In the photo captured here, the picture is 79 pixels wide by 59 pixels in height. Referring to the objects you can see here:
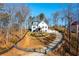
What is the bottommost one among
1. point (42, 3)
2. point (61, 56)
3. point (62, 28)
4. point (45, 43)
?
point (61, 56)

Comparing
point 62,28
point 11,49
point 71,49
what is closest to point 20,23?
point 11,49

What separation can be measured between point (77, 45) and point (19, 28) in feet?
1.69

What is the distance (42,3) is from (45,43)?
34 centimetres

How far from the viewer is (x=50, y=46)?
167 centimetres

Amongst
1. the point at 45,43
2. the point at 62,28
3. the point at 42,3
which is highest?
the point at 42,3

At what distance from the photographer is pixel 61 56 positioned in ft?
5.44

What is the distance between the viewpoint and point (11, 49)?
1655 mm

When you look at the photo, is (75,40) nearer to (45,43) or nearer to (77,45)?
(77,45)

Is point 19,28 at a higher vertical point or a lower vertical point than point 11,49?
higher

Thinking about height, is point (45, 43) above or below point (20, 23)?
below

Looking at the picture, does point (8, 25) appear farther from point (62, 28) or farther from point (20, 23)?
point (62, 28)

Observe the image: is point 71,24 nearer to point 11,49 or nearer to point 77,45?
point 77,45

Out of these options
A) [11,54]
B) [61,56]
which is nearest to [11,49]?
[11,54]

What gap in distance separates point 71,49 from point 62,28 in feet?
0.64
